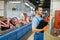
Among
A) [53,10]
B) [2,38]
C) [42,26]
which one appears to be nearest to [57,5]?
[53,10]

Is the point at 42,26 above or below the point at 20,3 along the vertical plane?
below

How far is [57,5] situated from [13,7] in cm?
771

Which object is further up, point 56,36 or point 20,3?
point 20,3

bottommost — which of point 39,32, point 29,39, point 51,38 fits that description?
point 29,39

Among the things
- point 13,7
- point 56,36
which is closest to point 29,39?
point 56,36

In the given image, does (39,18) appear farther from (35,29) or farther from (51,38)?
(51,38)

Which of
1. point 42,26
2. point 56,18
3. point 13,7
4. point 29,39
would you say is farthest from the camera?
point 13,7

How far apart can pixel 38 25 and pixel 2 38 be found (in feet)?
2.62

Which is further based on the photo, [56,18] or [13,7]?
[13,7]

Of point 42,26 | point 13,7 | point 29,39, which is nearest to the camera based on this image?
point 42,26

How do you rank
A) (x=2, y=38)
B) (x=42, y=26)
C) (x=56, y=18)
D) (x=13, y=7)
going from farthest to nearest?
(x=13, y=7), (x=56, y=18), (x=42, y=26), (x=2, y=38)

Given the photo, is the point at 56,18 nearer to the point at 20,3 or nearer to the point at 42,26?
the point at 42,26

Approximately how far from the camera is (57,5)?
506cm

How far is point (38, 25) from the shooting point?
370 cm
